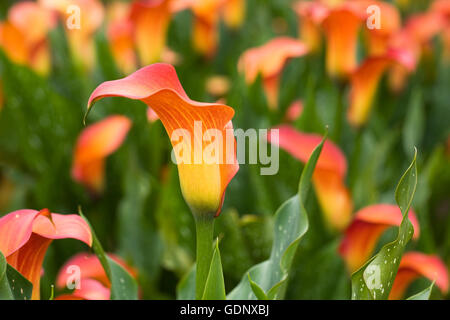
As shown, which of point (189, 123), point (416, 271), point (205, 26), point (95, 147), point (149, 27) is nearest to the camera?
point (189, 123)

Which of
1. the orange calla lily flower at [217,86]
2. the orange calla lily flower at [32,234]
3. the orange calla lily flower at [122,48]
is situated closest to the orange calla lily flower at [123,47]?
the orange calla lily flower at [122,48]

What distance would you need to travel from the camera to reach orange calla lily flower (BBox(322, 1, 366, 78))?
24.5 inches

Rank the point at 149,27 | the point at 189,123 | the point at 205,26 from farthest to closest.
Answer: the point at 205,26 < the point at 149,27 < the point at 189,123

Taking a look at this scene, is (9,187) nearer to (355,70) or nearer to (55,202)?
(55,202)

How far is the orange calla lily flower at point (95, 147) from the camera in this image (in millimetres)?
609

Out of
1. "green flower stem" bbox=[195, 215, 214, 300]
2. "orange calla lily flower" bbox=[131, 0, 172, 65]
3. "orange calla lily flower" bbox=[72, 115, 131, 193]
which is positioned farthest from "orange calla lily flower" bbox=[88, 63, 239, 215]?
"orange calla lily flower" bbox=[131, 0, 172, 65]

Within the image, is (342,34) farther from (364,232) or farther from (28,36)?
(28,36)

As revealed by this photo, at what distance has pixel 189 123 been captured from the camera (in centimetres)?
32

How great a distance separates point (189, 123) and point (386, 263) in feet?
0.46

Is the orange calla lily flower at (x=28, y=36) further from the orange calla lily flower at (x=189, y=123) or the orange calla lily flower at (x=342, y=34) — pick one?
the orange calla lily flower at (x=189, y=123)

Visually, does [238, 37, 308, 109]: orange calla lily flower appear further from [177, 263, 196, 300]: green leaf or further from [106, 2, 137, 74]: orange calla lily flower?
[177, 263, 196, 300]: green leaf

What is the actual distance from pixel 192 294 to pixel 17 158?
42 cm

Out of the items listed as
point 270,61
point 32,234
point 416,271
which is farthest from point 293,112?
point 32,234

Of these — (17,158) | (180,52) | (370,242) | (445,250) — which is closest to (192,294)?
(370,242)
